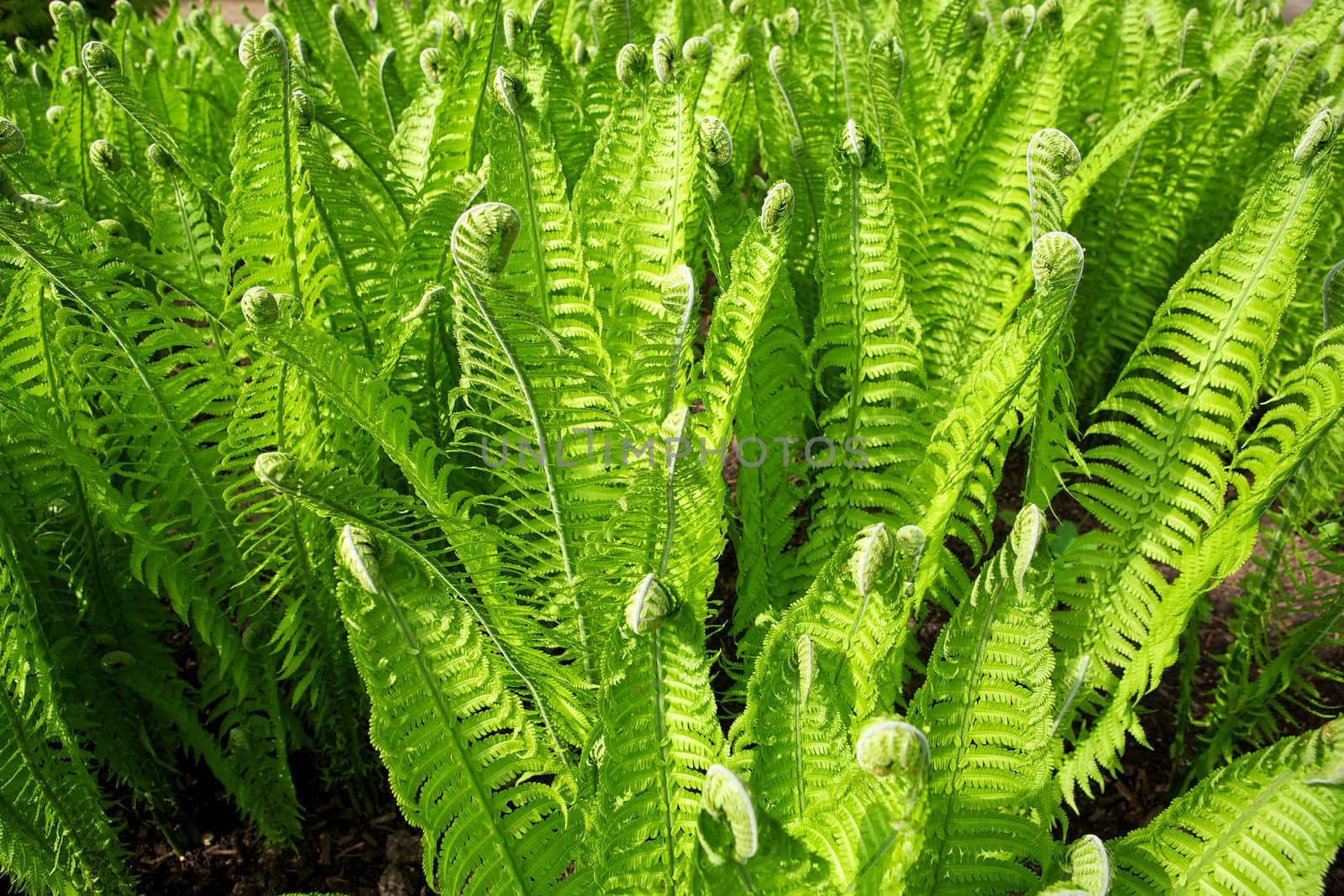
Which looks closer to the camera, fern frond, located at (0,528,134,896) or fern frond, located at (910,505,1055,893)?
fern frond, located at (910,505,1055,893)

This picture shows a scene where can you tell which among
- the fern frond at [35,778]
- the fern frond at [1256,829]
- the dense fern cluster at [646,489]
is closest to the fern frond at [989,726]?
the dense fern cluster at [646,489]

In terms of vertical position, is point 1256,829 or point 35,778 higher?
point 1256,829

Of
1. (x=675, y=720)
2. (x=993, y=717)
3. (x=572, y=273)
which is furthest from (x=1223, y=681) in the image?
Result: (x=572, y=273)

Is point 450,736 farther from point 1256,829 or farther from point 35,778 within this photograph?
point 1256,829

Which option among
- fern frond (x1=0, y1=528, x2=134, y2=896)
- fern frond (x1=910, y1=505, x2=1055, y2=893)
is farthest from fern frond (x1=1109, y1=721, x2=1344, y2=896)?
fern frond (x1=0, y1=528, x2=134, y2=896)

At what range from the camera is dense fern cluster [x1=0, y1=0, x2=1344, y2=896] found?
1.01 metres

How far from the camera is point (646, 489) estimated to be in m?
1.12

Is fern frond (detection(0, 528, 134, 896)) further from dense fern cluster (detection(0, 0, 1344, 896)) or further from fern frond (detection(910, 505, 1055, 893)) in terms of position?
fern frond (detection(910, 505, 1055, 893))

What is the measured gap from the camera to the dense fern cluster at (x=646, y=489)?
3.31 feet

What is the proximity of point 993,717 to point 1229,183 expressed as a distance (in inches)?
78.6

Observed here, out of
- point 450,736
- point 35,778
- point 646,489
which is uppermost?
point 646,489

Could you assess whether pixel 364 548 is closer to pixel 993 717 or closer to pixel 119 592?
pixel 993 717

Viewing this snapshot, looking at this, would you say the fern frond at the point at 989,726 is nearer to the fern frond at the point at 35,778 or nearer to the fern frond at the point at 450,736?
the fern frond at the point at 450,736

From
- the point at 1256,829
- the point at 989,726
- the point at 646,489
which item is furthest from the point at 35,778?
the point at 1256,829
